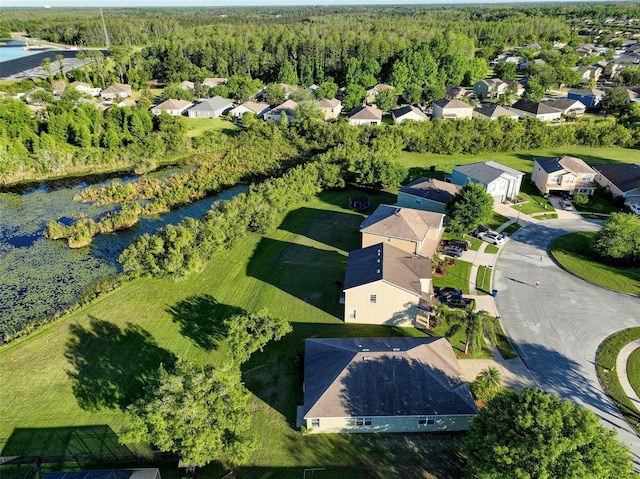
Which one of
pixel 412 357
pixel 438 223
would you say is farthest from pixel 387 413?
pixel 438 223

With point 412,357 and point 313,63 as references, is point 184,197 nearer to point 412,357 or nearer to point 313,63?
point 412,357

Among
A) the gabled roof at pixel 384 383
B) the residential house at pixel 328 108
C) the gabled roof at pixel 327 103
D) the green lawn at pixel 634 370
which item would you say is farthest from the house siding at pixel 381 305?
the gabled roof at pixel 327 103

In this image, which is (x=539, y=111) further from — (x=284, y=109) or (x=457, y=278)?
(x=457, y=278)

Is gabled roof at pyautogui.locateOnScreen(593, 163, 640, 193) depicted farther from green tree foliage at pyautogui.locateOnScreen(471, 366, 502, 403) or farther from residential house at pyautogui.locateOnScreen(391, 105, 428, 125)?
green tree foliage at pyautogui.locateOnScreen(471, 366, 502, 403)

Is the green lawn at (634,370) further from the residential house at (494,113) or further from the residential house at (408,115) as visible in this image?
the residential house at (494,113)

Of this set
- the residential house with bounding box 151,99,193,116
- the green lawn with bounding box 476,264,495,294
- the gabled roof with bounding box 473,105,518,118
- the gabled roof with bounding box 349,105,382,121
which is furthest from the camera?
the residential house with bounding box 151,99,193,116

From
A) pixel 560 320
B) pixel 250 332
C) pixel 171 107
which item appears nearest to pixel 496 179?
pixel 560 320

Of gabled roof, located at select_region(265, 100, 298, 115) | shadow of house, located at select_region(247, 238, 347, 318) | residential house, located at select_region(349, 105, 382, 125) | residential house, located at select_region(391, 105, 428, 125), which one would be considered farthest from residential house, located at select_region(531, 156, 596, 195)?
gabled roof, located at select_region(265, 100, 298, 115)
